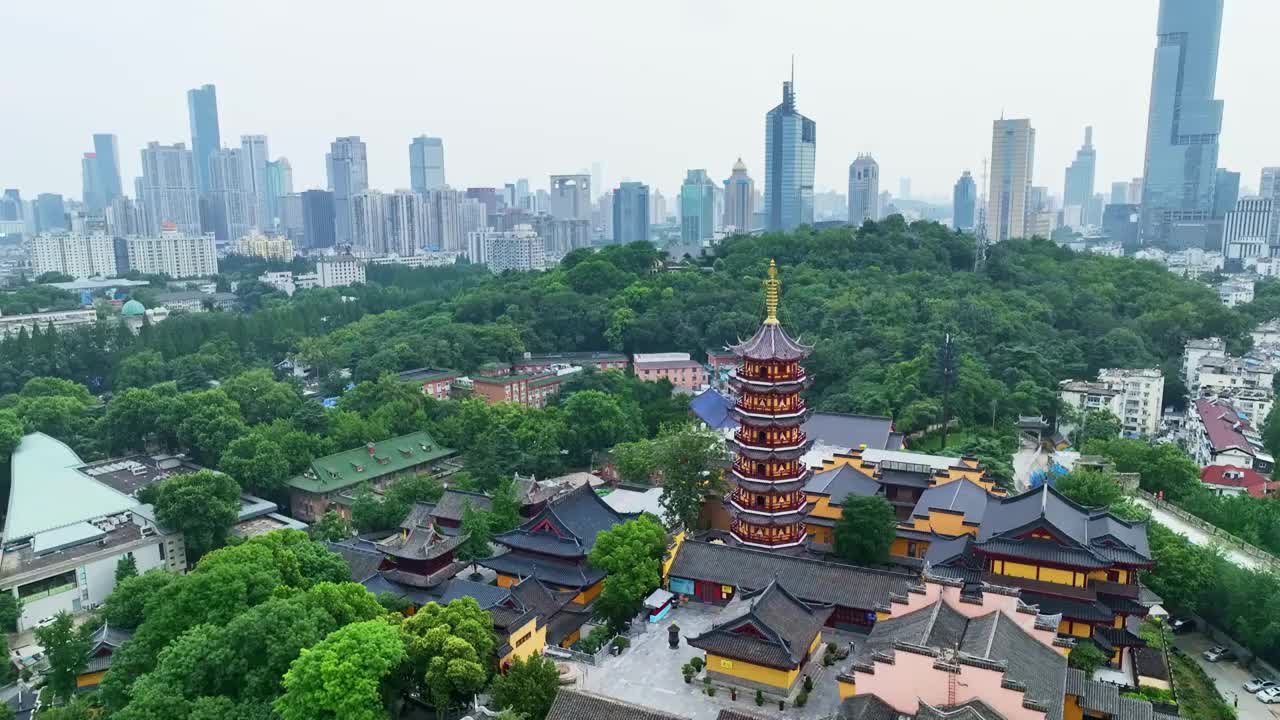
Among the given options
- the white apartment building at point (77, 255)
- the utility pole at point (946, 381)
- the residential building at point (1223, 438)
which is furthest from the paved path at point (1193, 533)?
the white apartment building at point (77, 255)

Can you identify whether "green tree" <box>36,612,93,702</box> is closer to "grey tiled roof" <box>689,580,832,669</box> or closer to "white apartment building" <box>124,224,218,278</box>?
"grey tiled roof" <box>689,580,832,669</box>

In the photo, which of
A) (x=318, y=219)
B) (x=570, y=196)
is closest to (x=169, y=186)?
(x=318, y=219)

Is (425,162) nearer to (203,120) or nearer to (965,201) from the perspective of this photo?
(203,120)

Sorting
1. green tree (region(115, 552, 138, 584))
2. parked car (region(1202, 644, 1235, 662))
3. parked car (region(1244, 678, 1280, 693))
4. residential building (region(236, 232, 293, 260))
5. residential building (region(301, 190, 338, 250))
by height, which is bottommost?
parked car (region(1244, 678, 1280, 693))

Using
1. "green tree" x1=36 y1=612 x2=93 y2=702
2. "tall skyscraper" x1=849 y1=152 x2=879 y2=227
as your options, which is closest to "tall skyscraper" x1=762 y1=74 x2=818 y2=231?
"tall skyscraper" x1=849 y1=152 x2=879 y2=227

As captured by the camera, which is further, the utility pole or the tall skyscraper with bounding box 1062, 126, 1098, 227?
the tall skyscraper with bounding box 1062, 126, 1098, 227

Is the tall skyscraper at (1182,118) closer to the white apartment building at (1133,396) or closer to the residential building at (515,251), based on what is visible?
the residential building at (515,251)

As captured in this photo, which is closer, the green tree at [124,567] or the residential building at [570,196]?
the green tree at [124,567]
